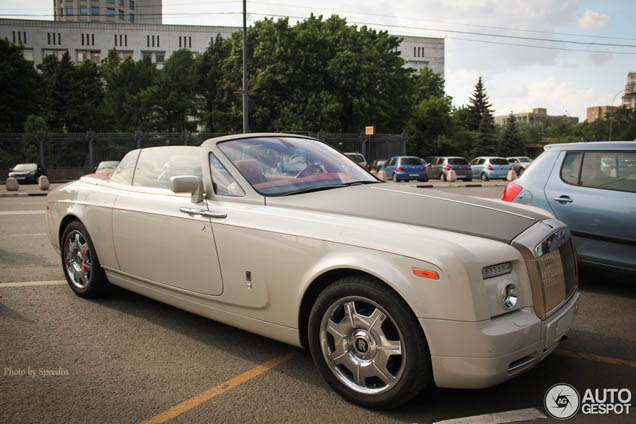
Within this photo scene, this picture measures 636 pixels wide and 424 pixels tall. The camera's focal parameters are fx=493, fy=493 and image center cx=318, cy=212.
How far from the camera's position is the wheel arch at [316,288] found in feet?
8.91

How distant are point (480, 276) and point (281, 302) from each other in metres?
Answer: 1.23

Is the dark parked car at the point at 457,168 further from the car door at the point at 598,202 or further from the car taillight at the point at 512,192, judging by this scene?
the car door at the point at 598,202

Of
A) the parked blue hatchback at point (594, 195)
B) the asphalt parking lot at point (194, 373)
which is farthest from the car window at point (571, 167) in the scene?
the asphalt parking lot at point (194, 373)

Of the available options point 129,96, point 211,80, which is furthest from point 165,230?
point 211,80

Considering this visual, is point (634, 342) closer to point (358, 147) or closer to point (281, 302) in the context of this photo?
point (281, 302)

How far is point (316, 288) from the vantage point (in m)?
2.96

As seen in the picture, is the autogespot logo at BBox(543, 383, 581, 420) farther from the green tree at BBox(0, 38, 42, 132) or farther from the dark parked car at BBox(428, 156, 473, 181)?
the green tree at BBox(0, 38, 42, 132)

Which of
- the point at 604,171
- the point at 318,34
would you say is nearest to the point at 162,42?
the point at 318,34

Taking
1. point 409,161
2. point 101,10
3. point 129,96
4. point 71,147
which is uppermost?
point 101,10

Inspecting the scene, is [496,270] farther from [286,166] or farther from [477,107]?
[477,107]

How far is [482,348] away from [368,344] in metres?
0.62

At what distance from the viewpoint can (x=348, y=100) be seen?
1548 inches

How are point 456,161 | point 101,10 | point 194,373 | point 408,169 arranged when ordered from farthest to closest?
point 101,10, point 456,161, point 408,169, point 194,373

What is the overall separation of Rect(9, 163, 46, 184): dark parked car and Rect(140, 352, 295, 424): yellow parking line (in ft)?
87.7
